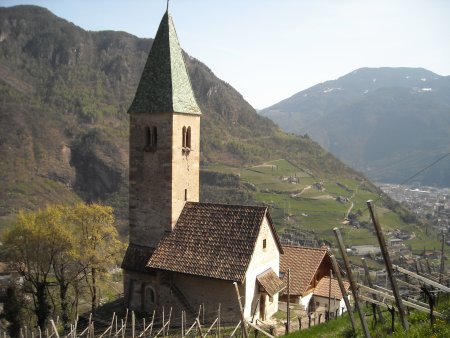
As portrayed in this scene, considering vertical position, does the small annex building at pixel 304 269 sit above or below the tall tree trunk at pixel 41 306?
above

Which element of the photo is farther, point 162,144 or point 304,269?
point 304,269

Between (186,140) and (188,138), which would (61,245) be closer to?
(186,140)

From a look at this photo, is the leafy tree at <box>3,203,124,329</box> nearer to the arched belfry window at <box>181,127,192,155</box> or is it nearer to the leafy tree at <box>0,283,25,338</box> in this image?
the leafy tree at <box>0,283,25,338</box>

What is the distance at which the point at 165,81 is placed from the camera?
86.2 feet

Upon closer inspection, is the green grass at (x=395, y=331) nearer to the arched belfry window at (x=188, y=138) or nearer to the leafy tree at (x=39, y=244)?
the arched belfry window at (x=188, y=138)

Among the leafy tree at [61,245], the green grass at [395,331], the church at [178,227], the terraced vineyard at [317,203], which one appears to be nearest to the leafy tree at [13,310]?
the leafy tree at [61,245]

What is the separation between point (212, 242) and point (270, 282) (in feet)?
12.0

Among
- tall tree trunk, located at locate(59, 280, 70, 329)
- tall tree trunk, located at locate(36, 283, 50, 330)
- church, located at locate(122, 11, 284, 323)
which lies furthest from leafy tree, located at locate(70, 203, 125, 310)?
church, located at locate(122, 11, 284, 323)

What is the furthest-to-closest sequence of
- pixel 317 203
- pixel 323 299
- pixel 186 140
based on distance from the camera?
pixel 317 203 < pixel 323 299 < pixel 186 140

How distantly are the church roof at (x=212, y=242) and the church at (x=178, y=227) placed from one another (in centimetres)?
5

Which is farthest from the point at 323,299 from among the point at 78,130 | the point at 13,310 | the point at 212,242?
the point at 78,130

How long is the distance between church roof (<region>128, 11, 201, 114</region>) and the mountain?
201ft

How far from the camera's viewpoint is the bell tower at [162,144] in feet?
84.3

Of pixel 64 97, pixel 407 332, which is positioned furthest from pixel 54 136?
pixel 407 332
